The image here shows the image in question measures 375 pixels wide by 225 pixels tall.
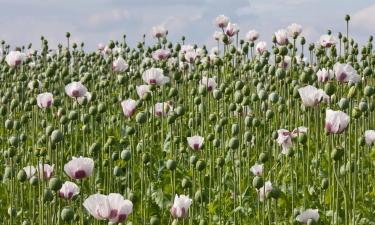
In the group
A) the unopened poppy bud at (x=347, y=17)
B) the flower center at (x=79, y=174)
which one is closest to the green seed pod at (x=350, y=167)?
the flower center at (x=79, y=174)

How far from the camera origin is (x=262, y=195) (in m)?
3.84

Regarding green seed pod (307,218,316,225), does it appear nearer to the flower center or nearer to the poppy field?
the poppy field

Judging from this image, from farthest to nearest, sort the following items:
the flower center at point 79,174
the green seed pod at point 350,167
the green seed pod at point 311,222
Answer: the green seed pod at point 350,167
the flower center at point 79,174
the green seed pod at point 311,222

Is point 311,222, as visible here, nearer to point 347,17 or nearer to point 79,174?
point 79,174

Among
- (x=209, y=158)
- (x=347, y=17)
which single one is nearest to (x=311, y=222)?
(x=209, y=158)

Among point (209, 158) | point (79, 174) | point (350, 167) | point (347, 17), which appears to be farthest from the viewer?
point (347, 17)

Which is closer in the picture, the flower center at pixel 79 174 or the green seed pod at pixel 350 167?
the flower center at pixel 79 174

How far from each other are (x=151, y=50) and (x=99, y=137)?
290cm

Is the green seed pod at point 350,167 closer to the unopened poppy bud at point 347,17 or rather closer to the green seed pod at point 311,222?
the green seed pod at point 311,222

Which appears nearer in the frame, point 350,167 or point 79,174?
point 79,174

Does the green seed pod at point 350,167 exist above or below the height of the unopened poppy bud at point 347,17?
below

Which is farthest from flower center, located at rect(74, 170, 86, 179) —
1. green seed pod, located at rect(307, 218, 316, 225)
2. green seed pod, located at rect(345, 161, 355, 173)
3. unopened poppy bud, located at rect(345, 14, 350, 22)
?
unopened poppy bud, located at rect(345, 14, 350, 22)

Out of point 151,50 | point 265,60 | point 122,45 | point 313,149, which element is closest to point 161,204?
point 313,149

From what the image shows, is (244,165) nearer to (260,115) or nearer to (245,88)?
(245,88)
